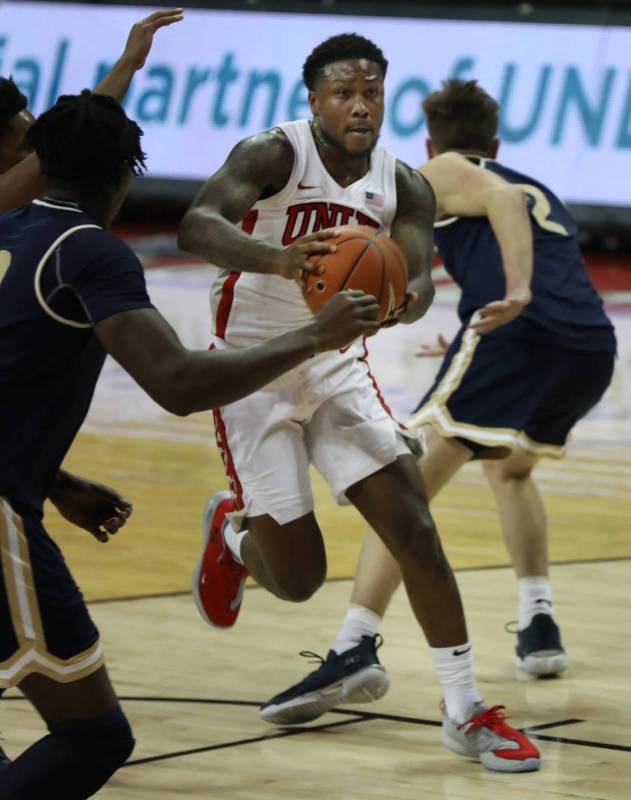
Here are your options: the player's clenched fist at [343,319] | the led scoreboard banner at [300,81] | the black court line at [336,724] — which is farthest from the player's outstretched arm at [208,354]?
the led scoreboard banner at [300,81]

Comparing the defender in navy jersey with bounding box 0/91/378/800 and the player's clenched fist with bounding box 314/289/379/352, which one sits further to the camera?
the player's clenched fist with bounding box 314/289/379/352

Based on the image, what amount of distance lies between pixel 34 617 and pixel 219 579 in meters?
2.23

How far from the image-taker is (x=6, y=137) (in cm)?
456

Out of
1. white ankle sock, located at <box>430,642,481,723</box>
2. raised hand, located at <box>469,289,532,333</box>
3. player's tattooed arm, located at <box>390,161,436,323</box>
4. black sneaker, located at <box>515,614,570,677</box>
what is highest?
player's tattooed arm, located at <box>390,161,436,323</box>

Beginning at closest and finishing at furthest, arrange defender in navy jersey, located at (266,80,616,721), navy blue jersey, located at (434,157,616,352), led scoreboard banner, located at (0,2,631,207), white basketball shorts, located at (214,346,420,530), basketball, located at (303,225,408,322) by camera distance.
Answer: basketball, located at (303,225,408,322) → white basketball shorts, located at (214,346,420,530) → defender in navy jersey, located at (266,80,616,721) → navy blue jersey, located at (434,157,616,352) → led scoreboard banner, located at (0,2,631,207)

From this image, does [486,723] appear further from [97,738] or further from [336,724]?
[97,738]

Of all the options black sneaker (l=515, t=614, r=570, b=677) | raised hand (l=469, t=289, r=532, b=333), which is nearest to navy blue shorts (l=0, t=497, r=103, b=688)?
raised hand (l=469, t=289, r=532, b=333)

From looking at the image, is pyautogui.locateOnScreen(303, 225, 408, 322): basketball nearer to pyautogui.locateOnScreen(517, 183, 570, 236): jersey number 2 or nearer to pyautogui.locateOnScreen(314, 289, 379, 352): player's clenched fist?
pyautogui.locateOnScreen(314, 289, 379, 352): player's clenched fist

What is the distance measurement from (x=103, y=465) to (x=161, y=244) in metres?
10.5

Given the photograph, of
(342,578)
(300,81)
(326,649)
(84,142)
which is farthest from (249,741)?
(300,81)

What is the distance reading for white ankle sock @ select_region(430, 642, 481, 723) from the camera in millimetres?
4766

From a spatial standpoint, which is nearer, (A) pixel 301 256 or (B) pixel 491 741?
(A) pixel 301 256

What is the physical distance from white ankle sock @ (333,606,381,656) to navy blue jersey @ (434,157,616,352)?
3.83ft

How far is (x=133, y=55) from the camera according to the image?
15.1 ft
